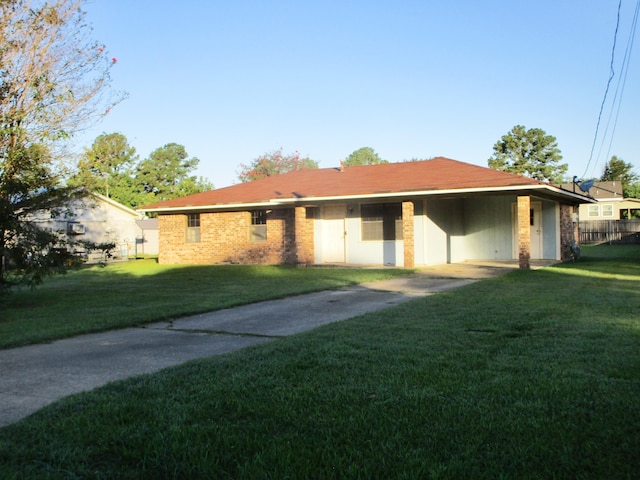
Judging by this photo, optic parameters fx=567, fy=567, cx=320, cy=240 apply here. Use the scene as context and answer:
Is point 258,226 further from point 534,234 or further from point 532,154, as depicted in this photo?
point 532,154

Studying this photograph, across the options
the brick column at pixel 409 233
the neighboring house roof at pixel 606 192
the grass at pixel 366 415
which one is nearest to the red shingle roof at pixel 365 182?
the brick column at pixel 409 233

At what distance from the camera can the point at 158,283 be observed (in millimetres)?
14828

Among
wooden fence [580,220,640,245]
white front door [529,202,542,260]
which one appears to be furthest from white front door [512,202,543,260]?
wooden fence [580,220,640,245]

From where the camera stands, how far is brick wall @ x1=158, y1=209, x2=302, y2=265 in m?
21.2

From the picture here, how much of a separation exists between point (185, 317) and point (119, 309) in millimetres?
1531

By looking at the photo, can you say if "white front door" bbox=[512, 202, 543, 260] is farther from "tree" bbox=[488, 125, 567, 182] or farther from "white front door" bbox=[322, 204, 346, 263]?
"tree" bbox=[488, 125, 567, 182]

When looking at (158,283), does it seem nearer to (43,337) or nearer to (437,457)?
(43,337)

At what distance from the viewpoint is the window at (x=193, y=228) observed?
23.7 m

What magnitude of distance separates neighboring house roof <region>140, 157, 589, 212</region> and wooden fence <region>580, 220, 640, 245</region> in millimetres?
17622

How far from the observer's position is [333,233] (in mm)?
21047

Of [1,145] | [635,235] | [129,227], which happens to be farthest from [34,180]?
[635,235]

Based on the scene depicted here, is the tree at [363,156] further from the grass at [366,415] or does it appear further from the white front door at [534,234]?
the grass at [366,415]

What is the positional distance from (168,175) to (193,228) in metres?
39.7

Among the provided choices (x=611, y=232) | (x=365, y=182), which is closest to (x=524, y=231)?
(x=365, y=182)
